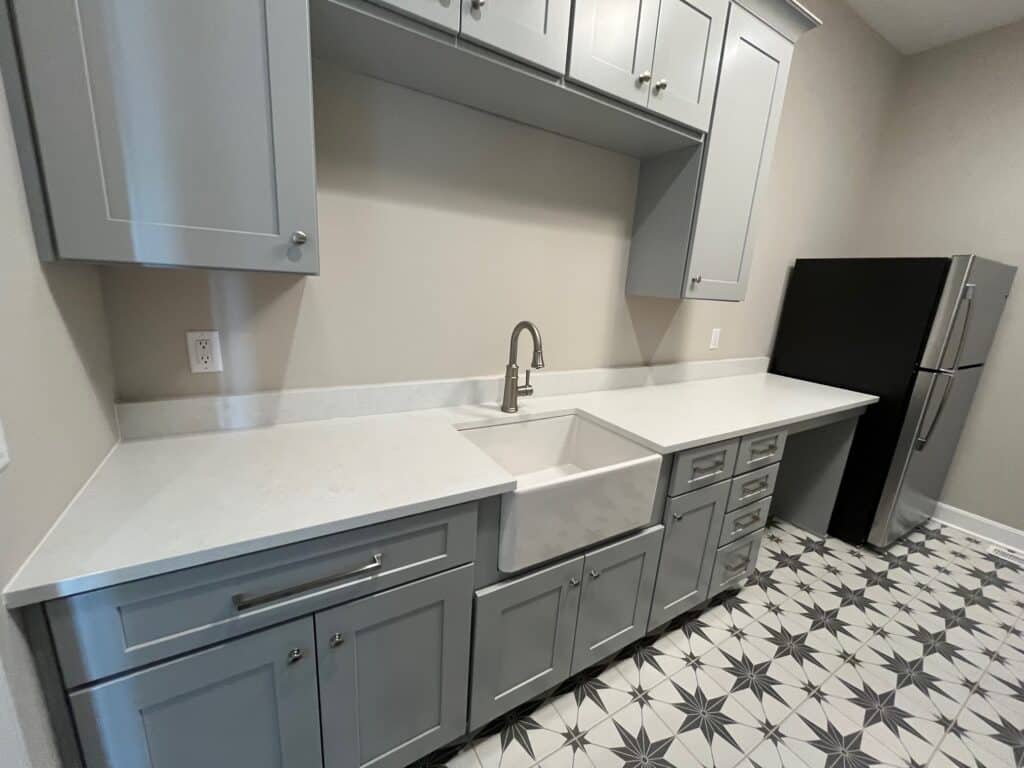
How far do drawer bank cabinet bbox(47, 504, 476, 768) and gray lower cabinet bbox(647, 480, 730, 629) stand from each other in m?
0.78

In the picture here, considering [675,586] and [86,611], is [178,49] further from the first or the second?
[675,586]

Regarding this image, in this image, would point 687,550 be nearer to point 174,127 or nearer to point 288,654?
point 288,654

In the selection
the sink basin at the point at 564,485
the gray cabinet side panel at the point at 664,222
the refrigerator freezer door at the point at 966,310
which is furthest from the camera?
the refrigerator freezer door at the point at 966,310

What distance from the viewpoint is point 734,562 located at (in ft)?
6.03

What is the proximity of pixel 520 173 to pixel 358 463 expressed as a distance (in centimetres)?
115

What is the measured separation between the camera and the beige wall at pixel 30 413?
61cm

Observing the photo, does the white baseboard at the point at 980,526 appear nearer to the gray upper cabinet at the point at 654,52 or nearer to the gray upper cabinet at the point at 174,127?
the gray upper cabinet at the point at 654,52

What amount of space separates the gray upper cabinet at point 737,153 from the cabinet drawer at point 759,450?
0.61 meters

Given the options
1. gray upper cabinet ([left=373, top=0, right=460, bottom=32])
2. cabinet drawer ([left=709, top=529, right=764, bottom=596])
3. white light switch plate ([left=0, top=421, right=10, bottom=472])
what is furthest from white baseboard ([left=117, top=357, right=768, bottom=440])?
gray upper cabinet ([left=373, top=0, right=460, bottom=32])

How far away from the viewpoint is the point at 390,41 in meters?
1.04

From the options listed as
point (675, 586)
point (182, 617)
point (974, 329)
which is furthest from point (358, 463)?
point (974, 329)

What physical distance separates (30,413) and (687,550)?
70.6 inches

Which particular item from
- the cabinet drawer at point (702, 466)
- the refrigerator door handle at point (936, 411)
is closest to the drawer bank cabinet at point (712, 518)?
the cabinet drawer at point (702, 466)

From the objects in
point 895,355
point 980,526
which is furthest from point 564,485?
point 980,526
